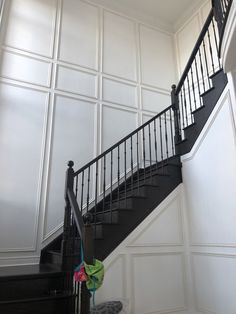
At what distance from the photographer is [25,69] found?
4.48 m

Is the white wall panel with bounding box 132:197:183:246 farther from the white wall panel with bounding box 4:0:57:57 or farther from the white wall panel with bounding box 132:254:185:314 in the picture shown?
the white wall panel with bounding box 4:0:57:57

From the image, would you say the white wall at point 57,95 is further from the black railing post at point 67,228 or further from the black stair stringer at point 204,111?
the black stair stringer at point 204,111

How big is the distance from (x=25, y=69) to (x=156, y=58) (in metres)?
3.11

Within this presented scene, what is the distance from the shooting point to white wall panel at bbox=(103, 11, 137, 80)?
5.45m

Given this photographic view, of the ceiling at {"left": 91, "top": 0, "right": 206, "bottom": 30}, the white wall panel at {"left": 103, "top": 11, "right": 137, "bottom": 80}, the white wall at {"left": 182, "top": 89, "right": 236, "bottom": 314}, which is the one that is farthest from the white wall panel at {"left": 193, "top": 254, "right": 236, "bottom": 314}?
the ceiling at {"left": 91, "top": 0, "right": 206, "bottom": 30}

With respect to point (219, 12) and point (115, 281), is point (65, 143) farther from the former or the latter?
point (219, 12)

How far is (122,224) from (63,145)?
6.07ft

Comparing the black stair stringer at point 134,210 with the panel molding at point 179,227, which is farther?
the panel molding at point 179,227

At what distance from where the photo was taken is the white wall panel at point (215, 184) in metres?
3.02

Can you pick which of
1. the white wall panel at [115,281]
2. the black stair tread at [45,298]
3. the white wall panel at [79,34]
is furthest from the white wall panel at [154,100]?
the black stair tread at [45,298]

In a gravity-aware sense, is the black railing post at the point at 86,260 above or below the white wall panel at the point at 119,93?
below

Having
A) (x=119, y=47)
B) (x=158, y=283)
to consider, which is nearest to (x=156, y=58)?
(x=119, y=47)

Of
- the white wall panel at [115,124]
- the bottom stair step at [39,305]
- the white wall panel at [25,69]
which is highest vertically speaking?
the white wall panel at [25,69]

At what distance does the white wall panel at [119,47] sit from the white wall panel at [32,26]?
45.4 inches
